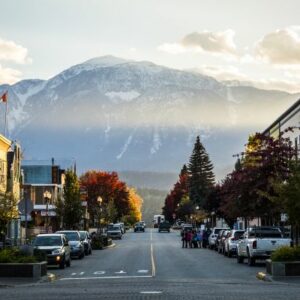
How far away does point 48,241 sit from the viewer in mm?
39125

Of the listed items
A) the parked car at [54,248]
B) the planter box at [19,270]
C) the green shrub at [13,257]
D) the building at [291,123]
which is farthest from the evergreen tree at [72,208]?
the planter box at [19,270]

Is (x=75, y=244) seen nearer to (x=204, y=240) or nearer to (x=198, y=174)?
(x=204, y=240)

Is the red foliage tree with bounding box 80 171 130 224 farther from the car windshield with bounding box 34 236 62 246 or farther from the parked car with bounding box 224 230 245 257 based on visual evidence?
the car windshield with bounding box 34 236 62 246

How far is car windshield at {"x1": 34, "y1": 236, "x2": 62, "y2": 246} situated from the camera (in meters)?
38.9

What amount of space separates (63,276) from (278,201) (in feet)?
32.3

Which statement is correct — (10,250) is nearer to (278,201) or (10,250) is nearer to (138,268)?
(138,268)

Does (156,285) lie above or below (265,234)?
below

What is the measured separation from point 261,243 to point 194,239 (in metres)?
33.7

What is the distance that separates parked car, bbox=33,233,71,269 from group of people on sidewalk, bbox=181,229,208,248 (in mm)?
31848

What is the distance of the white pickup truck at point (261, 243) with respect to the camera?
3903 centimetres

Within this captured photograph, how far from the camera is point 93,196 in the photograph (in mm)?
142250

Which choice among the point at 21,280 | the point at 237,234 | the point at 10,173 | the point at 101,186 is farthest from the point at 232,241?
the point at 101,186

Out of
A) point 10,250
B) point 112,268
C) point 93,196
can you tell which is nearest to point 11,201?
point 112,268

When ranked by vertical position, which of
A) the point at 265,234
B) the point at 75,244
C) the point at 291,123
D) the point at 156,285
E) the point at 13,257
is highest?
the point at 291,123
